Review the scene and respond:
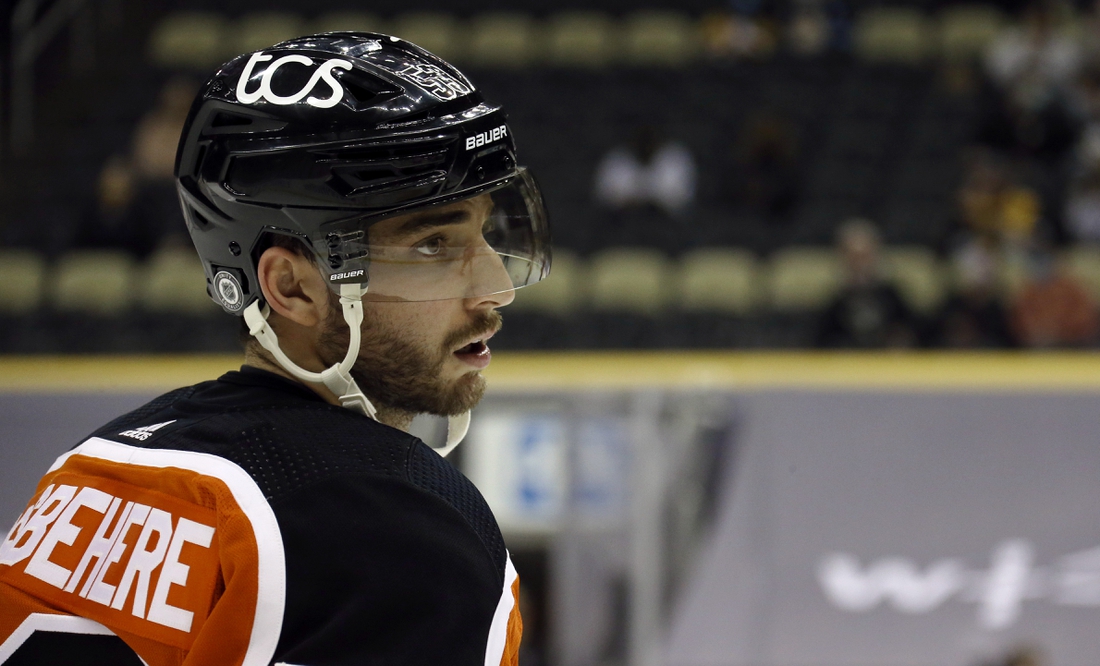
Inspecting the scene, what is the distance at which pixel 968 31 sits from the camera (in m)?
9.72

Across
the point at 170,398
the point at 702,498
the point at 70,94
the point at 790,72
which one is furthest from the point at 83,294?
the point at 170,398

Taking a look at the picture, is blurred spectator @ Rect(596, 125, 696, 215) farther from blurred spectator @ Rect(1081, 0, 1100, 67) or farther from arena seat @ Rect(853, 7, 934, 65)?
blurred spectator @ Rect(1081, 0, 1100, 67)

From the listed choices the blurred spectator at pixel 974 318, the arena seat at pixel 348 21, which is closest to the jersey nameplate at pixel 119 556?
the blurred spectator at pixel 974 318

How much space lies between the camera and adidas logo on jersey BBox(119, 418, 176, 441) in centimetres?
135

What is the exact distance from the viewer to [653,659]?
5.51 meters

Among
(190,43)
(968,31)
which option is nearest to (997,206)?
(968,31)

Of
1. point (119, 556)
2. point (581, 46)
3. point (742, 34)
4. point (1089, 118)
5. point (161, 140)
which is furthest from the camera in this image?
point (581, 46)

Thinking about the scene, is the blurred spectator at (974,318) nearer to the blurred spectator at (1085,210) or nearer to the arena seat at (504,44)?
the blurred spectator at (1085,210)

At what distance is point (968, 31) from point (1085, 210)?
98.3 inches

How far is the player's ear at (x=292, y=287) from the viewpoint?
1423 millimetres

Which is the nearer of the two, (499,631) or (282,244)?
(499,631)

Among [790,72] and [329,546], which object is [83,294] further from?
[329,546]

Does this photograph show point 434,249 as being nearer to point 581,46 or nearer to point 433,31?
point 581,46

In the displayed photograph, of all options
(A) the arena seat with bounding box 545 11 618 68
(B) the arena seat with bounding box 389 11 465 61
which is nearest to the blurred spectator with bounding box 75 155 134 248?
(B) the arena seat with bounding box 389 11 465 61
